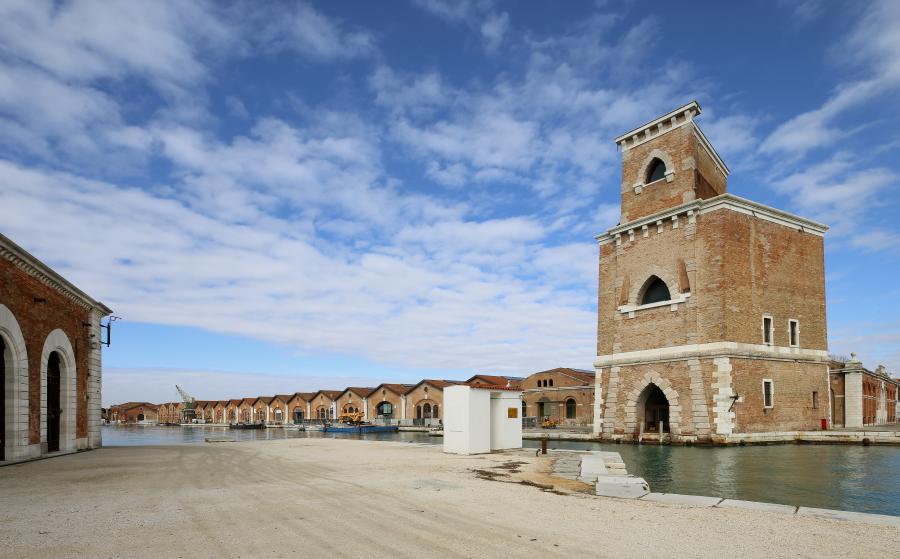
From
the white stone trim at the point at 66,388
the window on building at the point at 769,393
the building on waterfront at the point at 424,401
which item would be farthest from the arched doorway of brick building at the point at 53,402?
the building on waterfront at the point at 424,401

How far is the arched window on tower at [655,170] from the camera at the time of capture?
111ft

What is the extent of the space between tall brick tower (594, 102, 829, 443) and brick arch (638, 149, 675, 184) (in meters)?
0.07

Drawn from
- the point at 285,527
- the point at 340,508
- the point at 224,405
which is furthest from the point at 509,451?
the point at 224,405

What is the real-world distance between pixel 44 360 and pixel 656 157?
3098 centimetres

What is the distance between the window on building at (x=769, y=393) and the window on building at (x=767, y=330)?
2.07 metres

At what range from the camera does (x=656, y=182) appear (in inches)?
1309

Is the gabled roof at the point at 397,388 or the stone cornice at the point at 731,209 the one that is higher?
the stone cornice at the point at 731,209

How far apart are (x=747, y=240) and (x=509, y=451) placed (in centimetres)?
1877

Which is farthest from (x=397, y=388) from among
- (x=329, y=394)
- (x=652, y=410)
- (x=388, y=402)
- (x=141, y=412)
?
(x=141, y=412)

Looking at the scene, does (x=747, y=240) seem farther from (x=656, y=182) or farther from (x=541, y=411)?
(x=541, y=411)

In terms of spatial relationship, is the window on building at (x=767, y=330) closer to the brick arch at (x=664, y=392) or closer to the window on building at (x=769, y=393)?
the window on building at (x=769, y=393)

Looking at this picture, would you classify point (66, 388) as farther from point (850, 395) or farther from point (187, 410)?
point (187, 410)

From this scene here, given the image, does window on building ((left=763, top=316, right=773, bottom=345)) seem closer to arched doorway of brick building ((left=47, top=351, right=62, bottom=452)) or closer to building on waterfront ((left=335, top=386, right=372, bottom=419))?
arched doorway of brick building ((left=47, top=351, right=62, bottom=452))

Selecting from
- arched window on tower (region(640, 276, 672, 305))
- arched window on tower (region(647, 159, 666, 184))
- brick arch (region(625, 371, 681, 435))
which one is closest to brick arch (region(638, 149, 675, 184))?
arched window on tower (region(647, 159, 666, 184))
